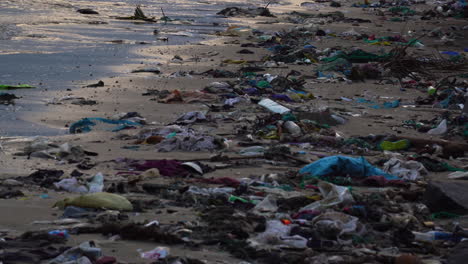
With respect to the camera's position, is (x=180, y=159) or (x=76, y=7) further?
(x=76, y=7)

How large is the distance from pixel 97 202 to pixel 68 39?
11373mm

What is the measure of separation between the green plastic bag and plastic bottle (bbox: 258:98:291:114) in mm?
4296

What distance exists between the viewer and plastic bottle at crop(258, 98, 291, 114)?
9316mm

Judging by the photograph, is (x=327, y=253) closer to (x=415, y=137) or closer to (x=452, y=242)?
(x=452, y=242)

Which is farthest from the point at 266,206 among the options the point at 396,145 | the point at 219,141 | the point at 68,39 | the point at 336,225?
the point at 68,39

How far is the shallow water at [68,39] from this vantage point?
34.8 feet

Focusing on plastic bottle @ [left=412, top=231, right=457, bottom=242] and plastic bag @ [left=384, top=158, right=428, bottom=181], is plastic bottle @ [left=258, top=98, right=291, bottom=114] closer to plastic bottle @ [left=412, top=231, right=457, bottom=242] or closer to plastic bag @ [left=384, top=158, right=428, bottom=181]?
plastic bag @ [left=384, top=158, right=428, bottom=181]

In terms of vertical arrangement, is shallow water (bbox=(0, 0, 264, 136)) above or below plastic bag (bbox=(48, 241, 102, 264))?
below

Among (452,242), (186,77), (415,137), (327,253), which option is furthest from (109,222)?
(186,77)

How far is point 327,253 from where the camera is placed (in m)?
4.49

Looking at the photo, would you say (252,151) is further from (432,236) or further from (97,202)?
(432,236)

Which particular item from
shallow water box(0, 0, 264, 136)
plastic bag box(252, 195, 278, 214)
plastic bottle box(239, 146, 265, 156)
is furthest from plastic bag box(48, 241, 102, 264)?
shallow water box(0, 0, 264, 136)

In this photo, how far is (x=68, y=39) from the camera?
627 inches

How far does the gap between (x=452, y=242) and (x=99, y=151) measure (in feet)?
12.1
